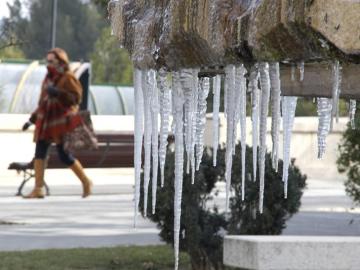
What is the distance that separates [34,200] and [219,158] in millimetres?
7216

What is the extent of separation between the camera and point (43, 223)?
44.0ft

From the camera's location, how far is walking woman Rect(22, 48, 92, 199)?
48.7 feet

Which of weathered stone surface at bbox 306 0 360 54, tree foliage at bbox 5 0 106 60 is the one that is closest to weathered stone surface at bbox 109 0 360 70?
weathered stone surface at bbox 306 0 360 54

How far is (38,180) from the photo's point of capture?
15680mm

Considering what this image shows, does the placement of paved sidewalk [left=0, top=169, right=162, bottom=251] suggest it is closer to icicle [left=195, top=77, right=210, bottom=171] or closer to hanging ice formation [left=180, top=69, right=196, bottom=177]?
icicle [left=195, top=77, right=210, bottom=171]

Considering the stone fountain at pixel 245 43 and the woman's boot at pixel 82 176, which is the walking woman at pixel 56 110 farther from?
the stone fountain at pixel 245 43

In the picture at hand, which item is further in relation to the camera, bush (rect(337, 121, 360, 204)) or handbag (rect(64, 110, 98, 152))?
handbag (rect(64, 110, 98, 152))

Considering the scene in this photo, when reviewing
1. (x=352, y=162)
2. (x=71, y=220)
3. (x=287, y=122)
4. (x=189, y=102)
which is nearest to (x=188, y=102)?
(x=189, y=102)

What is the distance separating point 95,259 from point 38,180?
5568mm

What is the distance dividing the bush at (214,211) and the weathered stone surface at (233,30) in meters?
5.51

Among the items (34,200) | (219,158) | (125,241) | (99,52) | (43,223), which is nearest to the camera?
(219,158)

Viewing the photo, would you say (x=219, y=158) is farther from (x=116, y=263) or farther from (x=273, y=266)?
(x=273, y=266)

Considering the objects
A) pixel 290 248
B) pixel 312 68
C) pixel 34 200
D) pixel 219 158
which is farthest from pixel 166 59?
pixel 34 200

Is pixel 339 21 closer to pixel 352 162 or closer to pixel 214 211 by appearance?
pixel 214 211
